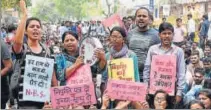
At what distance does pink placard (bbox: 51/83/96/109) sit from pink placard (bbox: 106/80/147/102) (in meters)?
0.21

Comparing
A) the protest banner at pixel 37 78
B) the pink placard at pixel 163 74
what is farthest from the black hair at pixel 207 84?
the protest banner at pixel 37 78

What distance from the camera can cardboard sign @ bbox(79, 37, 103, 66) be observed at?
564 cm

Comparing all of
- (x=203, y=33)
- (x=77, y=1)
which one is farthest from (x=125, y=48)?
(x=77, y=1)

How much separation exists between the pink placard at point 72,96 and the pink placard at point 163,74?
0.75 m

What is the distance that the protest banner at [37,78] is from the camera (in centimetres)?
534

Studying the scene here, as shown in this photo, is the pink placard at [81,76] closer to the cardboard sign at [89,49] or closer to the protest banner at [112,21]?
the cardboard sign at [89,49]

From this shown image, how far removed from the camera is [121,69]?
19.2 ft

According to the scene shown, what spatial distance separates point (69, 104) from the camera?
18.2ft

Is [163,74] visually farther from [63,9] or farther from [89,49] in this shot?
[63,9]

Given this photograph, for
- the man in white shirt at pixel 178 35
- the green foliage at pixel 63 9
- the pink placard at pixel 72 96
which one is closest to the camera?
the pink placard at pixel 72 96

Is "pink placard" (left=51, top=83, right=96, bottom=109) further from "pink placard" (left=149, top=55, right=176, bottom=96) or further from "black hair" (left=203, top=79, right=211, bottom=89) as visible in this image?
"black hair" (left=203, top=79, right=211, bottom=89)

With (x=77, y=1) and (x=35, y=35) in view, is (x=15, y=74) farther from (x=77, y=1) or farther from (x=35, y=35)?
(x=77, y=1)

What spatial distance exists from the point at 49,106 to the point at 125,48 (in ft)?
3.61

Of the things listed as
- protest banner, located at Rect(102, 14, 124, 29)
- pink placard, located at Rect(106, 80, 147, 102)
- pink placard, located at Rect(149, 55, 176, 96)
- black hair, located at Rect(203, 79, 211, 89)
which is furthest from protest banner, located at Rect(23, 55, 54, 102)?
black hair, located at Rect(203, 79, 211, 89)
